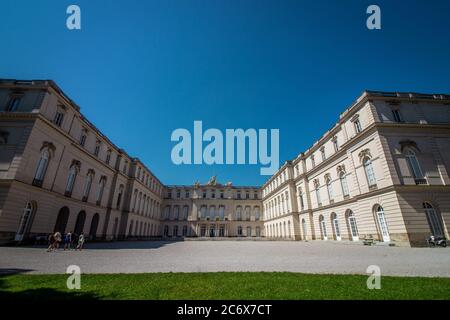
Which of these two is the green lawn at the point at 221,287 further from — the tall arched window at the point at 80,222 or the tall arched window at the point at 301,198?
the tall arched window at the point at 301,198

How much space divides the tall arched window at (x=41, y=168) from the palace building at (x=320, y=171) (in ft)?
0.29

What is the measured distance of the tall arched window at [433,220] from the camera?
1596 cm

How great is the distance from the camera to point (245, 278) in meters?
6.05

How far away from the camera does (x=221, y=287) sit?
5.12m

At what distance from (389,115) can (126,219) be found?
3730 centimetres

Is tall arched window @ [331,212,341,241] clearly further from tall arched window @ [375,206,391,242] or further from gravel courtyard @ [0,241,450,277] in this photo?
gravel courtyard @ [0,241,450,277]

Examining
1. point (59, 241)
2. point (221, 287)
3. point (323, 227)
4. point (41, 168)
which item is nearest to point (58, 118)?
point (41, 168)

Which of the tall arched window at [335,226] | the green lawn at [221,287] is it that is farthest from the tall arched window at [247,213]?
the green lawn at [221,287]

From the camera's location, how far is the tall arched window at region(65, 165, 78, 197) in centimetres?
2203

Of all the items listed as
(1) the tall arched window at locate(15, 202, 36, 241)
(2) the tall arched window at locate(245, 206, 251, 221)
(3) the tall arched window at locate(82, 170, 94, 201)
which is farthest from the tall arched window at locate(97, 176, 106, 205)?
(2) the tall arched window at locate(245, 206, 251, 221)

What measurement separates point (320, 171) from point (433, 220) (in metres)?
13.1

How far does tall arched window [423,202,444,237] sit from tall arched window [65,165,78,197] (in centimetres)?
3320

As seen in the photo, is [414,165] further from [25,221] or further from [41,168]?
[25,221]
